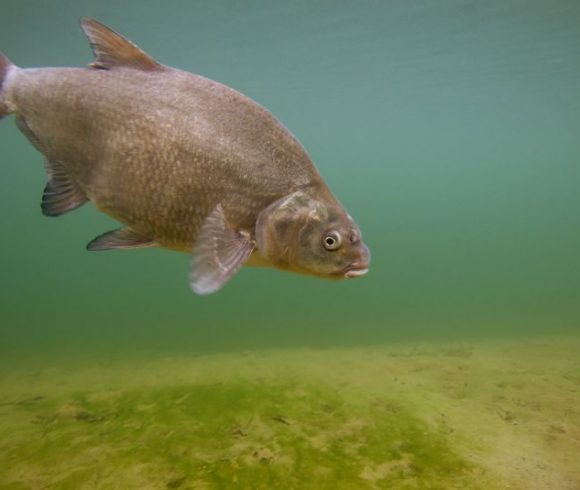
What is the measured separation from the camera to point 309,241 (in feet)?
7.55

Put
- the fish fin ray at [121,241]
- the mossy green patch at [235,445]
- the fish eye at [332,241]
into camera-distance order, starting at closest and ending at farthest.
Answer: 1. the fish eye at [332,241]
2. the fish fin ray at [121,241]
3. the mossy green patch at [235,445]

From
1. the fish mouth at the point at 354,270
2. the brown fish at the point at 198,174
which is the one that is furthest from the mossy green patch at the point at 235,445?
the brown fish at the point at 198,174

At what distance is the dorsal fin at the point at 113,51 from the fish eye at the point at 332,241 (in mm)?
1434

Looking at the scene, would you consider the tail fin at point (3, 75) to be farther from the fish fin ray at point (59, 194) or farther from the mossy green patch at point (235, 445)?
the mossy green patch at point (235, 445)

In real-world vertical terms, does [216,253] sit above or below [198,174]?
below

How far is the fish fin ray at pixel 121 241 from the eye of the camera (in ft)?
8.13

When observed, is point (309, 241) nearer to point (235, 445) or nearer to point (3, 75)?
point (3, 75)

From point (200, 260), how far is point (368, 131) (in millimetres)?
39407

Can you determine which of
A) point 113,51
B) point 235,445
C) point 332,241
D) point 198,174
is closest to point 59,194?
point 113,51

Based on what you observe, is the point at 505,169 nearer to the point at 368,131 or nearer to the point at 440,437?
the point at 368,131

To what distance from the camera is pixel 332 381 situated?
23.0 ft

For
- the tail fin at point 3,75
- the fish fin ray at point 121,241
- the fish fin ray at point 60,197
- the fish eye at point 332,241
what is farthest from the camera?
the tail fin at point 3,75

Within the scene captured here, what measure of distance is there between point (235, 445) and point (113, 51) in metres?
3.53

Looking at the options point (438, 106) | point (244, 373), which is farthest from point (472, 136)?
point (244, 373)
